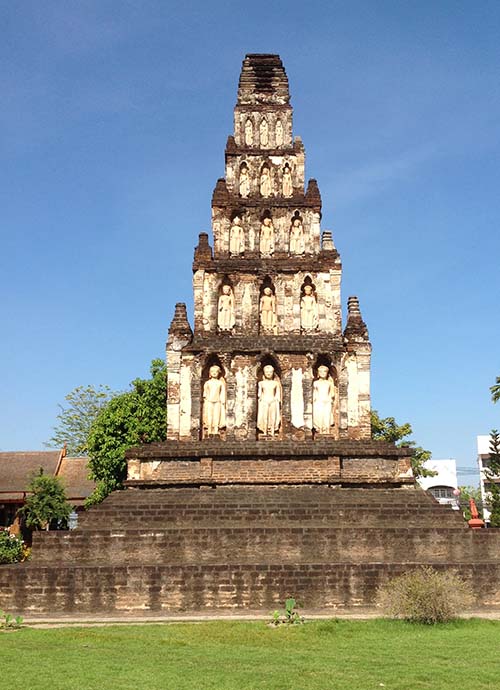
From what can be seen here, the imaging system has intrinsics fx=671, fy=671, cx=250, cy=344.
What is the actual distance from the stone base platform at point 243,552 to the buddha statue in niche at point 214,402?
242cm

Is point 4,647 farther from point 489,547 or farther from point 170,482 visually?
point 489,547

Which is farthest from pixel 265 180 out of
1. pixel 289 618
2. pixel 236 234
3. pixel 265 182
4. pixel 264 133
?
pixel 289 618

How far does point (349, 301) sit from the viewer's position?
21.4m

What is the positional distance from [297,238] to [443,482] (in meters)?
67.4

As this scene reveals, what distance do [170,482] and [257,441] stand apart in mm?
2833

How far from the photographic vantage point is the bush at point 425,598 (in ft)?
38.1

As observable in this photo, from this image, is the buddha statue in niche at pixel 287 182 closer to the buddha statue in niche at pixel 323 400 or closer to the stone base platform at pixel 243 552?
the buddha statue in niche at pixel 323 400

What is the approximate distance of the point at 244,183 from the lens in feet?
75.9

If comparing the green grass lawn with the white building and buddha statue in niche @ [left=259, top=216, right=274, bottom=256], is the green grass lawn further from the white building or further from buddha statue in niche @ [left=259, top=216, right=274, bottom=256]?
the white building

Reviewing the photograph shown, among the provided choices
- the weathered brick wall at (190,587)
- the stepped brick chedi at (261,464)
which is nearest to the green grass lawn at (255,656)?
the weathered brick wall at (190,587)

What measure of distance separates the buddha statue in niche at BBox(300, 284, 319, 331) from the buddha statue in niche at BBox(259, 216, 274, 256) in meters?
1.92

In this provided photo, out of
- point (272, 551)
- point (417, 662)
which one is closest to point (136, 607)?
point (272, 551)

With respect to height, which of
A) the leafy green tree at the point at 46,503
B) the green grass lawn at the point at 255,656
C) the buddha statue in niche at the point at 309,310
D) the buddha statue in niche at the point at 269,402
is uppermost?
the buddha statue in niche at the point at 309,310

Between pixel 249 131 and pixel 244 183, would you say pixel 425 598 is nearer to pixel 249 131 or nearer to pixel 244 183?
pixel 244 183
